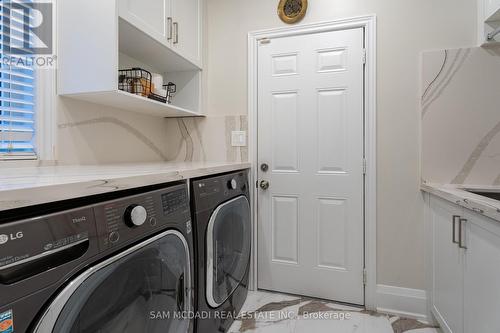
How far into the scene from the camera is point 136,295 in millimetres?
897

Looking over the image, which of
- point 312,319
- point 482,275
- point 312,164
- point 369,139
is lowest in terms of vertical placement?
point 312,319

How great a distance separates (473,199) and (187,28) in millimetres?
1950

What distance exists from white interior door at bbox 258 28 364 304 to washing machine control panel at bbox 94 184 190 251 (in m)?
1.14

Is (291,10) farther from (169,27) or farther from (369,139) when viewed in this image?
(369,139)

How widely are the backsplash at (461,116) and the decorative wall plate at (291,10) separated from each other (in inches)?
34.7

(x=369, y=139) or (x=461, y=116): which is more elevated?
(x=461, y=116)

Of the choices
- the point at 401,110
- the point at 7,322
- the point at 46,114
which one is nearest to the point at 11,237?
the point at 7,322

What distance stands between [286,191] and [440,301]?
111 centimetres

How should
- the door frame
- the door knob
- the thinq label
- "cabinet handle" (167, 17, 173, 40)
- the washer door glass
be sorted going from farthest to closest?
the door knob, the door frame, "cabinet handle" (167, 17, 173, 40), the washer door glass, the thinq label

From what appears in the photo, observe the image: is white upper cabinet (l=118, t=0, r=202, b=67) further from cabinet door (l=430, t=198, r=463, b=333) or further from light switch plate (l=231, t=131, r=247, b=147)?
cabinet door (l=430, t=198, r=463, b=333)

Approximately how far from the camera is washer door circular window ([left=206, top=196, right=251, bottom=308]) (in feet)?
4.51

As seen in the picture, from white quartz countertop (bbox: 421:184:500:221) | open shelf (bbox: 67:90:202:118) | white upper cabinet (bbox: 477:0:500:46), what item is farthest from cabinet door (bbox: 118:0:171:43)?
white upper cabinet (bbox: 477:0:500:46)

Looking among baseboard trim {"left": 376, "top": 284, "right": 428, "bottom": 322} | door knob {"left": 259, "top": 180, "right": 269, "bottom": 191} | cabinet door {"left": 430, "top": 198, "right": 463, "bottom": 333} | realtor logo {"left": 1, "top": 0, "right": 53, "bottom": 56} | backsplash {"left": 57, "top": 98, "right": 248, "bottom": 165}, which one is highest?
realtor logo {"left": 1, "top": 0, "right": 53, "bottom": 56}

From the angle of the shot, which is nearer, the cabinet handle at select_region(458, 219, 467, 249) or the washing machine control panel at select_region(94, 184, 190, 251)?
the washing machine control panel at select_region(94, 184, 190, 251)
